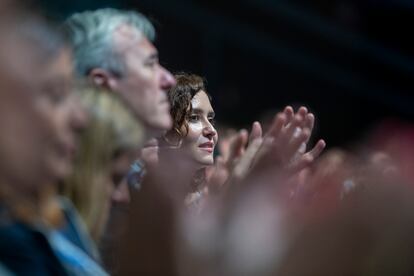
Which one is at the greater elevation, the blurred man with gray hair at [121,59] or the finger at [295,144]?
the finger at [295,144]

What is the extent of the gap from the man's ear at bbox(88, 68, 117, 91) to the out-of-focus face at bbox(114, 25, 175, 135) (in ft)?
0.04

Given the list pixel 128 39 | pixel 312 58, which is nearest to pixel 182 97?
pixel 128 39

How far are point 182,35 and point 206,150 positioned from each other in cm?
241

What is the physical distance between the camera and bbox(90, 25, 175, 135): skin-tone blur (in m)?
1.88

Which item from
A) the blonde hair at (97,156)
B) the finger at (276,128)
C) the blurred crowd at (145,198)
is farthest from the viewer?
the finger at (276,128)

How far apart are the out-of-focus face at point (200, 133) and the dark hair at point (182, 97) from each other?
0.06 feet

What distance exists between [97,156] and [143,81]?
0.50 meters

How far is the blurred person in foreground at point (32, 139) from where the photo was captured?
4.41 ft

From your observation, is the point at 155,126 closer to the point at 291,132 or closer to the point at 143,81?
the point at 143,81

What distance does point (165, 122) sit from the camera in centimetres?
192

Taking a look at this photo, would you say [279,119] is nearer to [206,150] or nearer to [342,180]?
[342,180]

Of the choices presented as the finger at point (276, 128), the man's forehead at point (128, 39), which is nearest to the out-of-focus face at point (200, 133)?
the man's forehead at point (128, 39)

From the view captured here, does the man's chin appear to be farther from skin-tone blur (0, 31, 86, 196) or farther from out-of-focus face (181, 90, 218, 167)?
out-of-focus face (181, 90, 218, 167)

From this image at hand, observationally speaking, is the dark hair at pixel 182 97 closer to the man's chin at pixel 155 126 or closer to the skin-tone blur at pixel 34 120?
the man's chin at pixel 155 126
